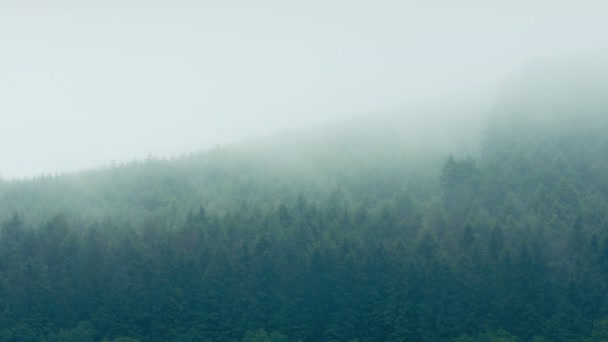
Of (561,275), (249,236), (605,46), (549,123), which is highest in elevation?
(605,46)

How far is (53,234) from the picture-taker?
3063 inches

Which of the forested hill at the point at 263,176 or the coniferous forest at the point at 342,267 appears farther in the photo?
the forested hill at the point at 263,176

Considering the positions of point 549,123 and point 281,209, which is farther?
point 549,123

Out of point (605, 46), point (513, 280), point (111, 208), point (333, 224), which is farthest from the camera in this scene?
point (605, 46)

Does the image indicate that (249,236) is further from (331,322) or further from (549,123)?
(549,123)

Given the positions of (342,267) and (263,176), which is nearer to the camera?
(342,267)

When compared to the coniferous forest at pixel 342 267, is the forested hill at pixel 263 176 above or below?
above

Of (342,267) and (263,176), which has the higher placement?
(263,176)

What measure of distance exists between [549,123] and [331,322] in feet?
265

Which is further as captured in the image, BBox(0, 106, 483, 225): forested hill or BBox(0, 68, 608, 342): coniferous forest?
BBox(0, 106, 483, 225): forested hill

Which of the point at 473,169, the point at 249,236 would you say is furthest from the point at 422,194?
the point at 249,236

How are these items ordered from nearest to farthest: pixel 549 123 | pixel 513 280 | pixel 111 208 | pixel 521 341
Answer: pixel 521 341 < pixel 513 280 < pixel 111 208 < pixel 549 123

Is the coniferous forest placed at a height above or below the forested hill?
below

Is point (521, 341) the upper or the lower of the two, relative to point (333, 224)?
lower
